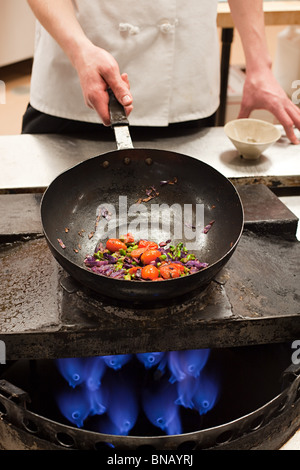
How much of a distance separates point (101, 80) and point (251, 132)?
81cm

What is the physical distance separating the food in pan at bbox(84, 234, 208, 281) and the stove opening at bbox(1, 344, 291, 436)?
0.40m

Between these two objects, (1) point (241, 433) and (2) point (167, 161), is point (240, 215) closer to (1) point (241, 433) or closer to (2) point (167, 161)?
(2) point (167, 161)

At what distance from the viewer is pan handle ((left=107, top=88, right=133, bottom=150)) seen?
1.58 metres

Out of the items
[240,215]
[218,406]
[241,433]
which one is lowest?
[218,406]

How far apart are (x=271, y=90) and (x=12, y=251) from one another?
134 centimetres

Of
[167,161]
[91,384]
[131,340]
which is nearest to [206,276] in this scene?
[131,340]

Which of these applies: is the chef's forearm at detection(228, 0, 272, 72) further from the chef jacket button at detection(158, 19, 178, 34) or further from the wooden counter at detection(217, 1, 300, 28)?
the wooden counter at detection(217, 1, 300, 28)

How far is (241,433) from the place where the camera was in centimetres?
128

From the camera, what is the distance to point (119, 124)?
162cm

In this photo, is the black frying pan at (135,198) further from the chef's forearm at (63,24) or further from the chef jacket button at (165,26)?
the chef jacket button at (165,26)

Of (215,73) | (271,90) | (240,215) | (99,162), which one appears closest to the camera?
(240,215)

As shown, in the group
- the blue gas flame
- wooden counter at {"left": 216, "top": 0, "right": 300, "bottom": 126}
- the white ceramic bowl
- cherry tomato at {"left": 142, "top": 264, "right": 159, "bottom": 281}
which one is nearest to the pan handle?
cherry tomato at {"left": 142, "top": 264, "right": 159, "bottom": 281}

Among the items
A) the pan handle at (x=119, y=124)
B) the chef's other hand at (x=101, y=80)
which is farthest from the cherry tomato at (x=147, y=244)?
the chef's other hand at (x=101, y=80)

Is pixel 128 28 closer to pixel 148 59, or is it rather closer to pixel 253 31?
pixel 148 59
